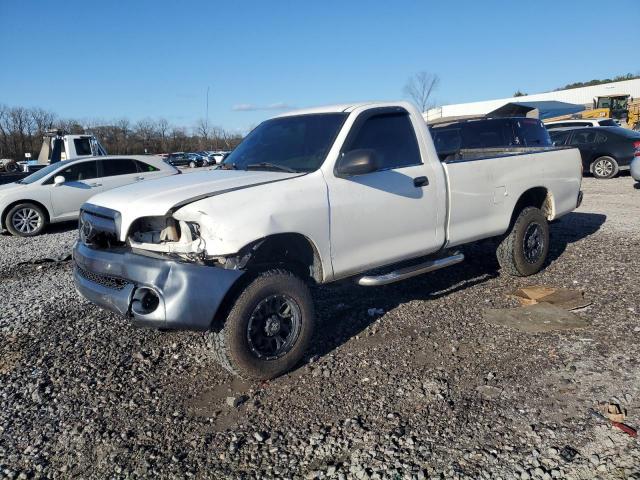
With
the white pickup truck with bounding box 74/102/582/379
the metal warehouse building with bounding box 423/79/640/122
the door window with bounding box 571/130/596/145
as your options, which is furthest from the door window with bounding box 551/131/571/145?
the metal warehouse building with bounding box 423/79/640/122

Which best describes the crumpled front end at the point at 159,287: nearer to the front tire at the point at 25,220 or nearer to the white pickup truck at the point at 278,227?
the white pickup truck at the point at 278,227

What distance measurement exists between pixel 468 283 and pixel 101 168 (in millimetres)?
8399

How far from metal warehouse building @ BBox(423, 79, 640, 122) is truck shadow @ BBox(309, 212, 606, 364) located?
5750 centimetres

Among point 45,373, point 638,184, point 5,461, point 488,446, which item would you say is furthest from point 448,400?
point 638,184

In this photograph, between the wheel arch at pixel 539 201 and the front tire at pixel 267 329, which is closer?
the front tire at pixel 267 329

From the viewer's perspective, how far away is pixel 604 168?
51.0 ft

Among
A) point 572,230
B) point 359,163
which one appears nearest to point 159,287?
point 359,163

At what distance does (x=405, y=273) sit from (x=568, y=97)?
234 feet

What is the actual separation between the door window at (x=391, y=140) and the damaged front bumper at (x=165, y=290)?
1740 mm

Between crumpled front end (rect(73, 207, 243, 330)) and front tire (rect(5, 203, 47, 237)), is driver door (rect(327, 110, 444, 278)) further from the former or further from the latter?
front tire (rect(5, 203, 47, 237))

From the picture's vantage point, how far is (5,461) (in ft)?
9.29

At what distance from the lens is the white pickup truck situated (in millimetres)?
3326

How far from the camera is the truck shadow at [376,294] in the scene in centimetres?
454

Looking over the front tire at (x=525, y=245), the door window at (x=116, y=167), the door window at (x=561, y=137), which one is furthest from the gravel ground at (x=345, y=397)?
the door window at (x=561, y=137)
